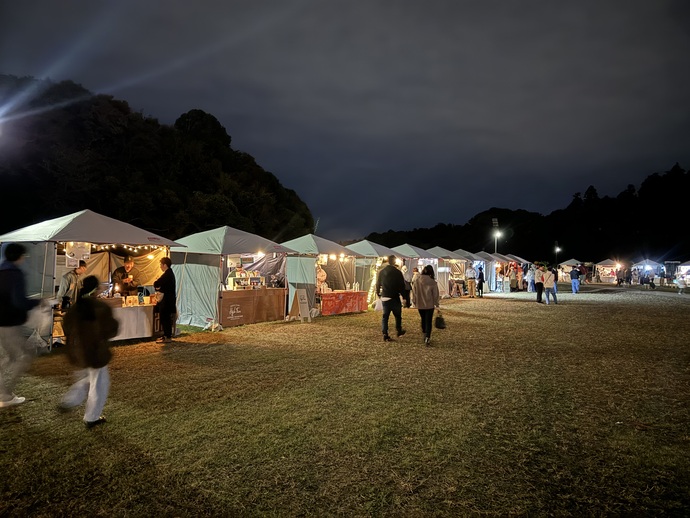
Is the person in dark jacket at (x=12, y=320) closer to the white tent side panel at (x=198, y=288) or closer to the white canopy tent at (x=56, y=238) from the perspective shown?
the white canopy tent at (x=56, y=238)

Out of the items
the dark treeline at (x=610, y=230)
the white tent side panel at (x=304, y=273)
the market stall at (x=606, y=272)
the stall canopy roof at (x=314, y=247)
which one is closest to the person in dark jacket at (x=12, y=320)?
the white tent side panel at (x=304, y=273)

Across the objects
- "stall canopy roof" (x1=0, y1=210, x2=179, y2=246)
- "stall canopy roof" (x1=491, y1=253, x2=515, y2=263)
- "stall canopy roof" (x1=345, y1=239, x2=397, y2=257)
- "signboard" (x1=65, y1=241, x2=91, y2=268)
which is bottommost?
"signboard" (x1=65, y1=241, x2=91, y2=268)

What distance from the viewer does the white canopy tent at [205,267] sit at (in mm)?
11016

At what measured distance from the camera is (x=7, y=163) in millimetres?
24344

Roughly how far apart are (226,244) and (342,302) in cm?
479

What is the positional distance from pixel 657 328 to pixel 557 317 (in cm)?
274

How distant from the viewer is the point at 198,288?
11.5m

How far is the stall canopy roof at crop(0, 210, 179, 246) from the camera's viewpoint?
8100 millimetres

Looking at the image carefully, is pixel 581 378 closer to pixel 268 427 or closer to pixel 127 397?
pixel 268 427

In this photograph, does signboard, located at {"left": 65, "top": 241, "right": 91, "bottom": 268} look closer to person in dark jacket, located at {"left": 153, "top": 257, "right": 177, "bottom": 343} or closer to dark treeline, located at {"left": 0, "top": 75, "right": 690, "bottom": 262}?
person in dark jacket, located at {"left": 153, "top": 257, "right": 177, "bottom": 343}

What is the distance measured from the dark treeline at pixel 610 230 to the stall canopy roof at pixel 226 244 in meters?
50.9

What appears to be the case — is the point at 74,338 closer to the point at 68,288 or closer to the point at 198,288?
the point at 68,288

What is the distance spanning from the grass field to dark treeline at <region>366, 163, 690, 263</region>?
183 ft

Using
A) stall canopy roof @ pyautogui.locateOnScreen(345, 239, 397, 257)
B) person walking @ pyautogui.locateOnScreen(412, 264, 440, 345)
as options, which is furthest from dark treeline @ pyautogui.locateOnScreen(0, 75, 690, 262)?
person walking @ pyautogui.locateOnScreen(412, 264, 440, 345)
